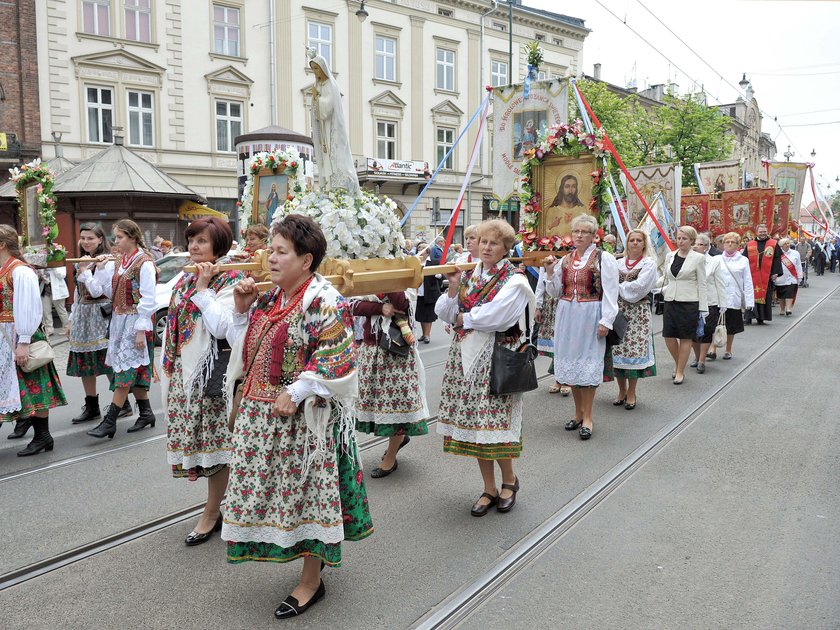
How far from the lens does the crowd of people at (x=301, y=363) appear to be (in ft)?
10.6

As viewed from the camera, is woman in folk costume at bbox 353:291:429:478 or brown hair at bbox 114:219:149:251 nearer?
woman in folk costume at bbox 353:291:429:478

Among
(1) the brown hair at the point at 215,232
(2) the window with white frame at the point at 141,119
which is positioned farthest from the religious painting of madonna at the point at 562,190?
(2) the window with white frame at the point at 141,119

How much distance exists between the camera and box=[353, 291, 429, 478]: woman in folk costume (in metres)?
5.28

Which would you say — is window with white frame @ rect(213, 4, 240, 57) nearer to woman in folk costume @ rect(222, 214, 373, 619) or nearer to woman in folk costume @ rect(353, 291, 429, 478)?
woman in folk costume @ rect(353, 291, 429, 478)

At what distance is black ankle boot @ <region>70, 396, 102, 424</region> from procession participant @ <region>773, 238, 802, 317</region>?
46.3 ft

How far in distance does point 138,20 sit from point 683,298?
75.5 feet

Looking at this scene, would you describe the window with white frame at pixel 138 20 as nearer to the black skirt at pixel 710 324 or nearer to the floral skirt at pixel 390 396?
the black skirt at pixel 710 324

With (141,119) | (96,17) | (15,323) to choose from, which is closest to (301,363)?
(15,323)

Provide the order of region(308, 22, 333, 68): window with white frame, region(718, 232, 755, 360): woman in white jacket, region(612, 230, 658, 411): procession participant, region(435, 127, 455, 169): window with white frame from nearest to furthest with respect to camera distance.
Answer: region(612, 230, 658, 411): procession participant < region(718, 232, 755, 360): woman in white jacket < region(308, 22, 333, 68): window with white frame < region(435, 127, 455, 169): window with white frame

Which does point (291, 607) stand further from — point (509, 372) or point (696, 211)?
point (696, 211)

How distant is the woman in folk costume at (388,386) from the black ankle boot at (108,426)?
2.52 metres

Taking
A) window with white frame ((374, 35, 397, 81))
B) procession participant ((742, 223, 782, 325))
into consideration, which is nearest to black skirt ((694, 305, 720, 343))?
procession participant ((742, 223, 782, 325))

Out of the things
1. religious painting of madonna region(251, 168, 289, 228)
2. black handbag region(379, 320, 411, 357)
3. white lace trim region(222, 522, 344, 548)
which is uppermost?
religious painting of madonna region(251, 168, 289, 228)

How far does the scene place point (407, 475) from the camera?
211 inches
